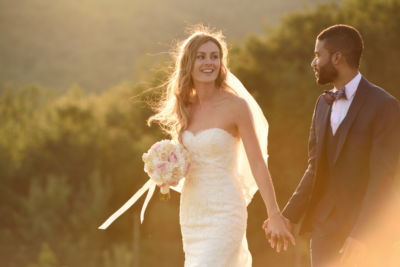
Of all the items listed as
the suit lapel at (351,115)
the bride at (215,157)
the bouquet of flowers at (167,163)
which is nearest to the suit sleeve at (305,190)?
the bride at (215,157)

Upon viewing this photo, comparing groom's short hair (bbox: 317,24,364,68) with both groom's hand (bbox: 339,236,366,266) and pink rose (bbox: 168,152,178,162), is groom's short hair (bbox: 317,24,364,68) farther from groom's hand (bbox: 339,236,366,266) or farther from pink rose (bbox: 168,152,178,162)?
pink rose (bbox: 168,152,178,162)

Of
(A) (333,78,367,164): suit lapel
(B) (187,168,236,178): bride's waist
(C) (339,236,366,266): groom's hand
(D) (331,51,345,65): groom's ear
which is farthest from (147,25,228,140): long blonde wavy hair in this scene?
(C) (339,236,366,266): groom's hand

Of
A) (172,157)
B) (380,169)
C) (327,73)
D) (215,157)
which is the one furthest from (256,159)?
(380,169)

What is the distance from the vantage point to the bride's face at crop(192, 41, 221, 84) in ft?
18.3

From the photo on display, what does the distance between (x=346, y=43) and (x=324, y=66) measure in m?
0.19

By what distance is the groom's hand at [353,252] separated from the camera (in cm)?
445

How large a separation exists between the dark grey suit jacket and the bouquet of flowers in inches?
Result: 38.8

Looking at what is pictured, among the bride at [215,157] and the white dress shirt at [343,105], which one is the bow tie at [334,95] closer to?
the white dress shirt at [343,105]

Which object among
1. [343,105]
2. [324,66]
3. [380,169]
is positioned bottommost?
[380,169]

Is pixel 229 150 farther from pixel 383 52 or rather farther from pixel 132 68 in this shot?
pixel 132 68

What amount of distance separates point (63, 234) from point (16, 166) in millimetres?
3621

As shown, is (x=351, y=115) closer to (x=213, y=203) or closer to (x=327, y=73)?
(x=327, y=73)

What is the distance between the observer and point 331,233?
15.5 ft

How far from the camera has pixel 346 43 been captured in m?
4.84
